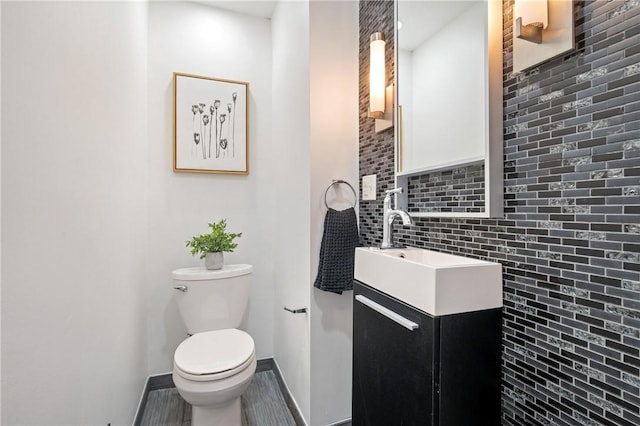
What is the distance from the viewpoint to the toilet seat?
1.37m

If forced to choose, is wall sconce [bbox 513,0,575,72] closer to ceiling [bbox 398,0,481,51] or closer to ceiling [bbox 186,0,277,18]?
ceiling [bbox 398,0,481,51]

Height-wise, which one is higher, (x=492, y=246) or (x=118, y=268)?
(x=492, y=246)

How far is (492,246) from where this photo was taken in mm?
901

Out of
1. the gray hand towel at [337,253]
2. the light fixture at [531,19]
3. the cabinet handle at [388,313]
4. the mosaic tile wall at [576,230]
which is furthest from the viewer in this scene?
the gray hand towel at [337,253]

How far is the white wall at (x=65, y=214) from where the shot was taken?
2.06ft

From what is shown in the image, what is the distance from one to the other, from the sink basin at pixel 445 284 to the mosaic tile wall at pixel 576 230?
55mm

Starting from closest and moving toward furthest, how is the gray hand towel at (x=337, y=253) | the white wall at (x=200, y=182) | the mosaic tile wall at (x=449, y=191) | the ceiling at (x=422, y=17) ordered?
the mosaic tile wall at (x=449, y=191) < the ceiling at (x=422, y=17) < the gray hand towel at (x=337, y=253) < the white wall at (x=200, y=182)

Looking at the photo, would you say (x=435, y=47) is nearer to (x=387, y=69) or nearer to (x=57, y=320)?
(x=387, y=69)

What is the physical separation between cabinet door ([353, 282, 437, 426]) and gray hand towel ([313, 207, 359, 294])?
1.00ft

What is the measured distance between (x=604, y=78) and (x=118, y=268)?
1709 millimetres

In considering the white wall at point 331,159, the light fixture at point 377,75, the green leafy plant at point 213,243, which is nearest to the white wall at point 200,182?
the green leafy plant at point 213,243

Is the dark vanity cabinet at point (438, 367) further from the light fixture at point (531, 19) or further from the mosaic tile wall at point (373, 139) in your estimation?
the light fixture at point (531, 19)

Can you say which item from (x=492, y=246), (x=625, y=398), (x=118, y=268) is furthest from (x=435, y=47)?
(x=118, y=268)

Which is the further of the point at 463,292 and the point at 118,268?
the point at 118,268
